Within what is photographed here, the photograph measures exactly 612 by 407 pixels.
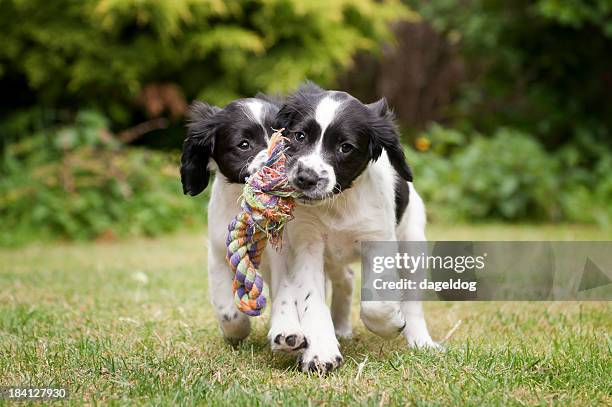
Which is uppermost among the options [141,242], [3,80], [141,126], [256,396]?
[3,80]

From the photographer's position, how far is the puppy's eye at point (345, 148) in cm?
310

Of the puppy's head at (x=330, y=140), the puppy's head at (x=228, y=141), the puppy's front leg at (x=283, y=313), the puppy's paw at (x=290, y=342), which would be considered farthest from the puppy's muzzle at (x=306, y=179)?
the puppy's paw at (x=290, y=342)

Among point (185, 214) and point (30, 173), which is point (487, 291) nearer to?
point (185, 214)

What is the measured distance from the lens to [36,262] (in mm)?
6359

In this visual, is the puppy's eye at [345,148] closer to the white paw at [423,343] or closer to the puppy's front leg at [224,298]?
the puppy's front leg at [224,298]

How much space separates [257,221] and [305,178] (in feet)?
0.86

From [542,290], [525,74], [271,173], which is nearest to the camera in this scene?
[271,173]

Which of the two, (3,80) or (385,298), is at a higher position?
(3,80)

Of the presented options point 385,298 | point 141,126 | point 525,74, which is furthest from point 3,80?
point 385,298

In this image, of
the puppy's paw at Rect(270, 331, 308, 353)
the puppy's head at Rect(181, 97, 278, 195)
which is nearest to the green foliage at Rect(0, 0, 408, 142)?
the puppy's head at Rect(181, 97, 278, 195)

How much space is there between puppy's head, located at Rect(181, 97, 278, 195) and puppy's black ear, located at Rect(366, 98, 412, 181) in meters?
0.44

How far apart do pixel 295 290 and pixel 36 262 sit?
12.8 ft

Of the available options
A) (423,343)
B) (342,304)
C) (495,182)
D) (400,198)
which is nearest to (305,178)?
(400,198)

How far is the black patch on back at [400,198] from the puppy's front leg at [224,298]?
0.81 meters
